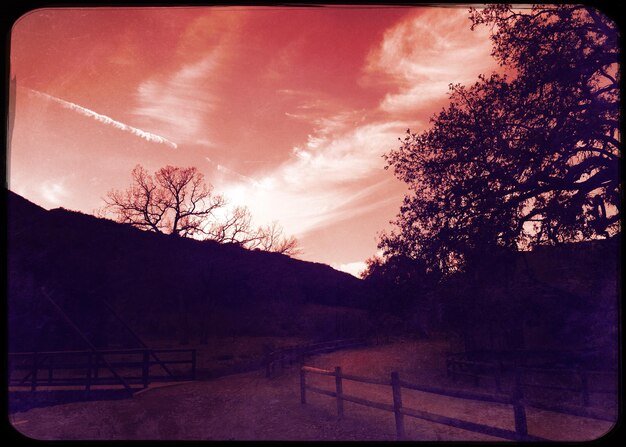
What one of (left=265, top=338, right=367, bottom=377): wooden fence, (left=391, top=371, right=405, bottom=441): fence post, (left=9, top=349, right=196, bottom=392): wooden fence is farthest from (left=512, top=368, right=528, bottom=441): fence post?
(left=9, top=349, right=196, bottom=392): wooden fence

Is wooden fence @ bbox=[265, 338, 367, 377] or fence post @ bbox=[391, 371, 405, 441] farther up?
fence post @ bbox=[391, 371, 405, 441]

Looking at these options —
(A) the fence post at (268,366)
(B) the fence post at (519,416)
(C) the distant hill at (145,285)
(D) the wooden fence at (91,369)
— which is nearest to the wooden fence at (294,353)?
(A) the fence post at (268,366)

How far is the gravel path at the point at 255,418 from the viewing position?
8.02m

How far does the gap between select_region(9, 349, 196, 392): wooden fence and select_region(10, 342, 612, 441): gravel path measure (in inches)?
40.5

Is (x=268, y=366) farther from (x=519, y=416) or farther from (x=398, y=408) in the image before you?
(x=519, y=416)

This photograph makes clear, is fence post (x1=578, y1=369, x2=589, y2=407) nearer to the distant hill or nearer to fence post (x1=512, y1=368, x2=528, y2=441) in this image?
fence post (x1=512, y1=368, x2=528, y2=441)

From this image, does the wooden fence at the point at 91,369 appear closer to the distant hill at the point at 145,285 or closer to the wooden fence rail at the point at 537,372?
the distant hill at the point at 145,285

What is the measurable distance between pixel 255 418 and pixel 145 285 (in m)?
22.8

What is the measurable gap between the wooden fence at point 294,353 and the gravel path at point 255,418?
247cm

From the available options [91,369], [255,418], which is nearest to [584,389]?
[255,418]

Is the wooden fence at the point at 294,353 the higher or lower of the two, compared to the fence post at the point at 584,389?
lower

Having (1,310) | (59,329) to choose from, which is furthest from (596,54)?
(59,329)

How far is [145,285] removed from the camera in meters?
29.4

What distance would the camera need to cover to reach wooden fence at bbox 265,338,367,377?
16703 mm
